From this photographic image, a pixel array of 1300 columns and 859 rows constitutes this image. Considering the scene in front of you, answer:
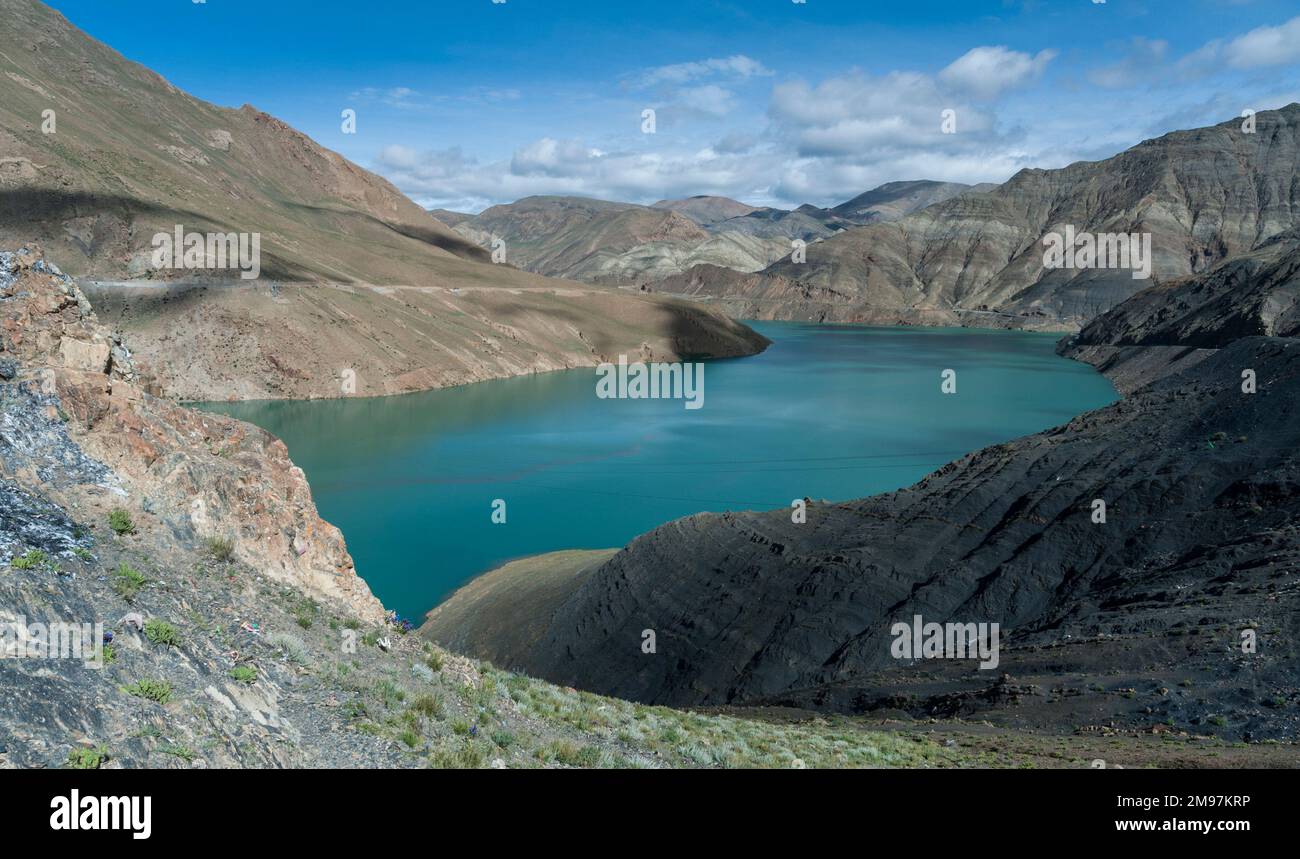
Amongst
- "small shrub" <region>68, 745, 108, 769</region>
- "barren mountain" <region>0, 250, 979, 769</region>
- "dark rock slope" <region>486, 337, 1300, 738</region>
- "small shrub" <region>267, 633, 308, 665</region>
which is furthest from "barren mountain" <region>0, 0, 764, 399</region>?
"small shrub" <region>68, 745, 108, 769</region>

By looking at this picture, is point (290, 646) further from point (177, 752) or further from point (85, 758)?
point (85, 758)

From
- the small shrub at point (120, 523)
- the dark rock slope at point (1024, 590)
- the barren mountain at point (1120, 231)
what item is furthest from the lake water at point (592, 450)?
the barren mountain at point (1120, 231)

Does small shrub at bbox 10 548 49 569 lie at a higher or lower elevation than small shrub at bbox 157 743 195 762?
higher

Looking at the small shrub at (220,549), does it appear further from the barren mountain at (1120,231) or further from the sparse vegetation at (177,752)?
the barren mountain at (1120,231)

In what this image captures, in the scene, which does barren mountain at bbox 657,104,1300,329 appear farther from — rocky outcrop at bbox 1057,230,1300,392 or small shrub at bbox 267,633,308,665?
small shrub at bbox 267,633,308,665

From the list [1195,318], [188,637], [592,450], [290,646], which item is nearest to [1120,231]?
[1195,318]
